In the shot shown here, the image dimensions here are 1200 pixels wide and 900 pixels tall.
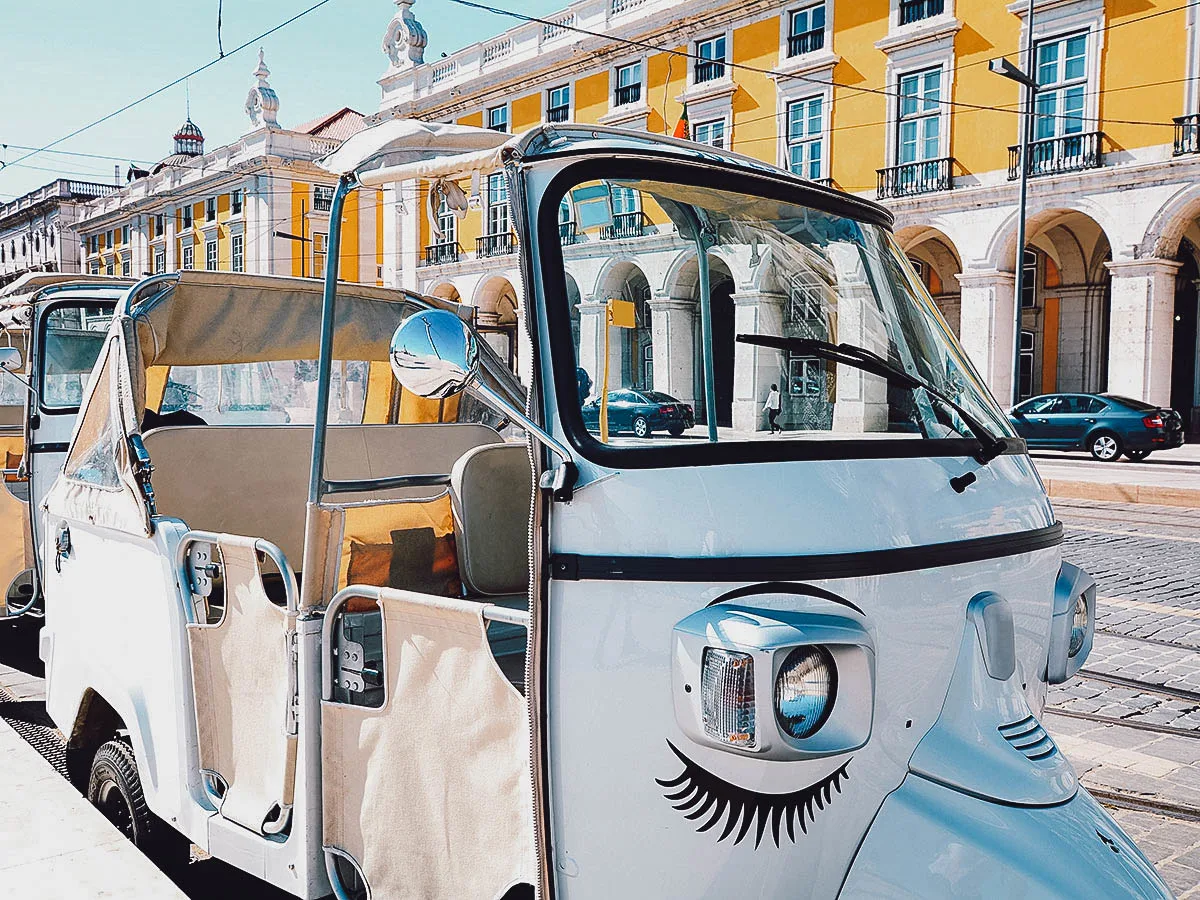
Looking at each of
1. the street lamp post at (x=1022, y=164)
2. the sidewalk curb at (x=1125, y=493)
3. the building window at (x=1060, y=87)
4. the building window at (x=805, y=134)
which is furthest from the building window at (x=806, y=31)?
the sidewalk curb at (x=1125, y=493)

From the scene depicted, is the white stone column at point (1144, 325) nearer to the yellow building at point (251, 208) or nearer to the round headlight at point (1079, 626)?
the round headlight at point (1079, 626)

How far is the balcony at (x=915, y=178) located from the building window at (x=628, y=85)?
878 centimetres

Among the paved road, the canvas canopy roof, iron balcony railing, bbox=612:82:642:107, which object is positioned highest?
iron balcony railing, bbox=612:82:642:107

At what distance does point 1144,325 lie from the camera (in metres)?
24.7

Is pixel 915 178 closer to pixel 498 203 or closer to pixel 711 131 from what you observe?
pixel 711 131

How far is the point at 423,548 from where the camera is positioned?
332 cm

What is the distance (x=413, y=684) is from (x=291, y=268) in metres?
52.9

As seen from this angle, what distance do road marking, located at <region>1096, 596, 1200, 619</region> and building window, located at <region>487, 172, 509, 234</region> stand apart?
19.8 ft

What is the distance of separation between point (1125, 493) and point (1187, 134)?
1316cm

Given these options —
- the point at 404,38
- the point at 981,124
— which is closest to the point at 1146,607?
the point at 981,124

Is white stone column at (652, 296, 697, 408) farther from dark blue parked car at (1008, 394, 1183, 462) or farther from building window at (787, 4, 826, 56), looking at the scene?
building window at (787, 4, 826, 56)

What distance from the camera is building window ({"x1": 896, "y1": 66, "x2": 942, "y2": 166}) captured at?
92.6ft

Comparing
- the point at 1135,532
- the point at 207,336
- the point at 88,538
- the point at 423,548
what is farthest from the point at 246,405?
the point at 1135,532

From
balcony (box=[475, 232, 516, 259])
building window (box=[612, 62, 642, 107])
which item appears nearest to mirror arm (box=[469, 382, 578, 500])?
balcony (box=[475, 232, 516, 259])
